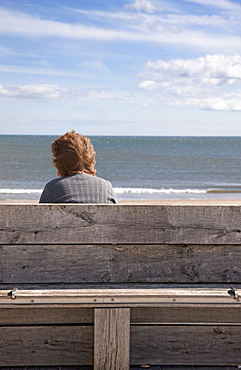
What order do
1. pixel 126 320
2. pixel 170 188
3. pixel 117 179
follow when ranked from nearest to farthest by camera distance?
pixel 126 320, pixel 170 188, pixel 117 179

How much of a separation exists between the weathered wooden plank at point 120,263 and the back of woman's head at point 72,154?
3.27 feet

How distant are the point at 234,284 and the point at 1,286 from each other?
114 cm

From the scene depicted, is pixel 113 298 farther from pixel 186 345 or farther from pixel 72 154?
pixel 72 154

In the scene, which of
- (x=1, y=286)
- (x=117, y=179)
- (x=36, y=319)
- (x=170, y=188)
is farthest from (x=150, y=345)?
(x=117, y=179)

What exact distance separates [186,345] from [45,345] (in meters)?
0.70

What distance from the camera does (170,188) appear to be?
72.2ft

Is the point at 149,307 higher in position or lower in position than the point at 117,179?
lower

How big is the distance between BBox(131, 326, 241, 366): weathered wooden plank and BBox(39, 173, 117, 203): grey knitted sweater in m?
0.89

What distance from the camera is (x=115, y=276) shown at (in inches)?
97.0

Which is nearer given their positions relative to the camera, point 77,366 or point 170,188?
point 77,366

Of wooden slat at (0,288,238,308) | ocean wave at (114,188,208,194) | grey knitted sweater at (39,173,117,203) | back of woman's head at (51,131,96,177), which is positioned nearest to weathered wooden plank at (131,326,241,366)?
wooden slat at (0,288,238,308)

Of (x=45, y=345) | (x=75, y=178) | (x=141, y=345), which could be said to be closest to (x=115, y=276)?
(x=141, y=345)

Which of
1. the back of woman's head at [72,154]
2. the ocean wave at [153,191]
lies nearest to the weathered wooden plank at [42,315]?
the back of woman's head at [72,154]

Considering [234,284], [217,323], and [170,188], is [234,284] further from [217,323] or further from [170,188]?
[170,188]
